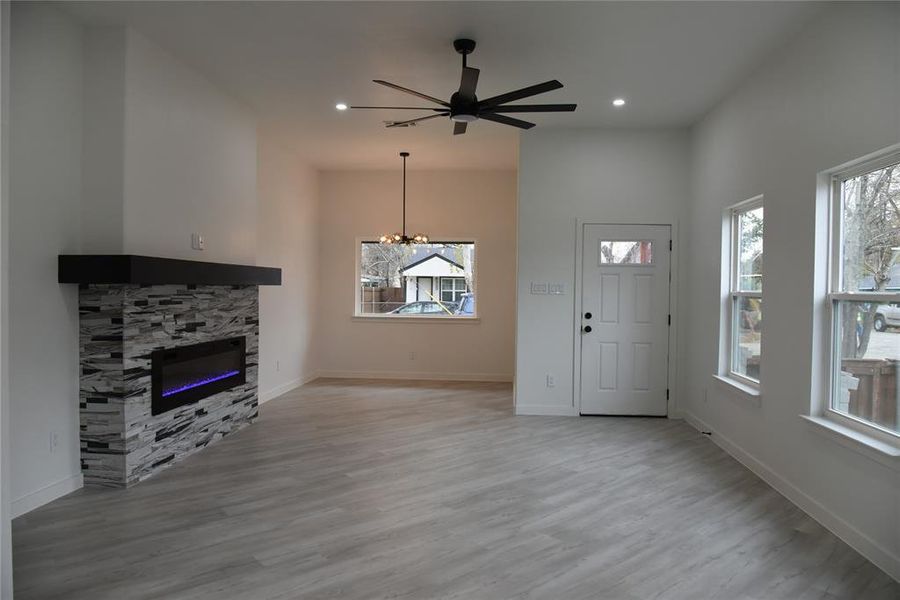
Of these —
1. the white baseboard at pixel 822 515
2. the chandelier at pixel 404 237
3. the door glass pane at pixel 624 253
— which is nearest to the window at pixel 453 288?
the chandelier at pixel 404 237

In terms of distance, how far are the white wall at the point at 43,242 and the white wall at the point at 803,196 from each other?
14.8ft

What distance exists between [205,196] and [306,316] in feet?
10.7

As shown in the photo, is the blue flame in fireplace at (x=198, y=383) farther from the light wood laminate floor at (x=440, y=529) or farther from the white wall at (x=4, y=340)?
the white wall at (x=4, y=340)

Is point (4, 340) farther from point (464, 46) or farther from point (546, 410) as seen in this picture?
point (546, 410)

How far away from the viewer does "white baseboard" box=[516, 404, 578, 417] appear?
5645 millimetres

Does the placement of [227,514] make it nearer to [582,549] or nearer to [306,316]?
[582,549]

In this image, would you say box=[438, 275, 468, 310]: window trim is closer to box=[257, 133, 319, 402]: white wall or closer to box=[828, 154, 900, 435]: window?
box=[257, 133, 319, 402]: white wall

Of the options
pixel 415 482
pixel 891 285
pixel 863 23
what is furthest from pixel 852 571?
pixel 863 23

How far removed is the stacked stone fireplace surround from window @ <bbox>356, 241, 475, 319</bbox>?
398cm

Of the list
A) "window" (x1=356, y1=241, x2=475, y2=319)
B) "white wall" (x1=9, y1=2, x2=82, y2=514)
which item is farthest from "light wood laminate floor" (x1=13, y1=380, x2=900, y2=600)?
"window" (x1=356, y1=241, x2=475, y2=319)

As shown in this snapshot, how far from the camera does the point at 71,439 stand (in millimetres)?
3408

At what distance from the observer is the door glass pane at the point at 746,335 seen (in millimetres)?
4195

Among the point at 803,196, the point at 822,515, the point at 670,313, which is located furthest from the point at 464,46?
the point at 822,515

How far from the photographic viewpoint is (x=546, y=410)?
5.66 metres
